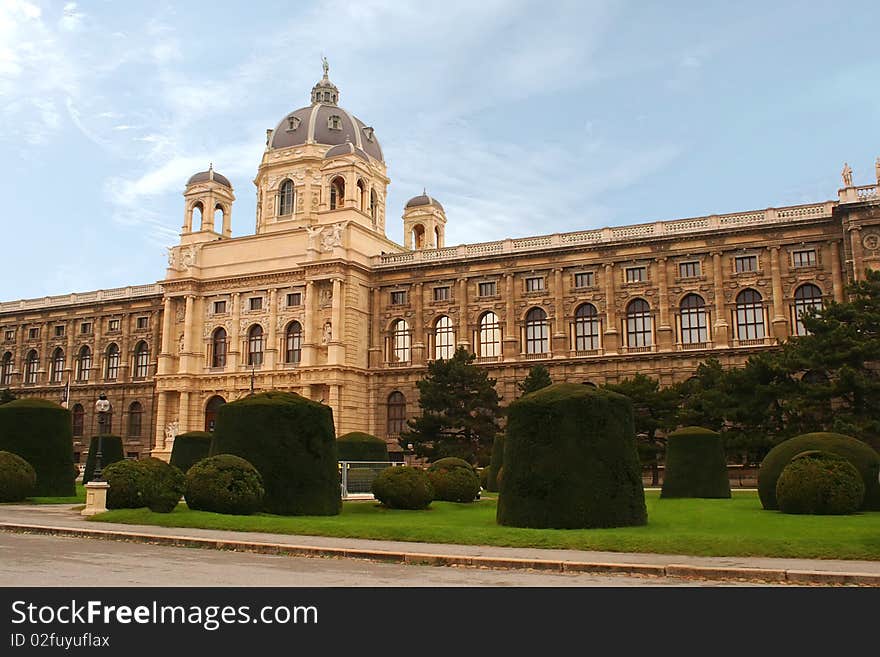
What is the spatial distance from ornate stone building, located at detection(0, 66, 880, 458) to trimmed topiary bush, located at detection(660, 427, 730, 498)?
19.9 metres

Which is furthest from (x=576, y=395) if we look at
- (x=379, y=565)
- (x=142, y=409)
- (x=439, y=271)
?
(x=142, y=409)

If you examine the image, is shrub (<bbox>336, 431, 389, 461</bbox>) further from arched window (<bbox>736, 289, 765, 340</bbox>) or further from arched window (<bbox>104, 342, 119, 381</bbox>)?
arched window (<bbox>104, 342, 119, 381</bbox>)

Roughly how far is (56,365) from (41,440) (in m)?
51.7

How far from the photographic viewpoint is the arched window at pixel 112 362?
75000 millimetres

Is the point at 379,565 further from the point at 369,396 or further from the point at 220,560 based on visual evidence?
the point at 369,396

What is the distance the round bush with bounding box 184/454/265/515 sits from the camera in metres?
22.5

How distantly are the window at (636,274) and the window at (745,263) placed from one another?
18.8 ft

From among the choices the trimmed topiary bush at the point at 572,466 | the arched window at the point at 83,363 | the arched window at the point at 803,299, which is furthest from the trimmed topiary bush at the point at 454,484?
the arched window at the point at 83,363

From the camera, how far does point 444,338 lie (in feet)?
200

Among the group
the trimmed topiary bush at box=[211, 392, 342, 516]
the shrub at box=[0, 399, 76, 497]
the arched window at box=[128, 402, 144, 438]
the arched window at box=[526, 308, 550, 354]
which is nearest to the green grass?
the trimmed topiary bush at box=[211, 392, 342, 516]

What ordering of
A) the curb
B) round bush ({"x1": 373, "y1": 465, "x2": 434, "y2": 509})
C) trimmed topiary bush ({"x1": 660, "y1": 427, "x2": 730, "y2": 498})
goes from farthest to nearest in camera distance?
trimmed topiary bush ({"x1": 660, "y1": 427, "x2": 730, "y2": 498}) < round bush ({"x1": 373, "y1": 465, "x2": 434, "y2": 509}) < the curb

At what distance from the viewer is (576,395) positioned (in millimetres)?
20781

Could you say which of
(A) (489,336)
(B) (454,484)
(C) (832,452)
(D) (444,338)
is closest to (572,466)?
(C) (832,452)

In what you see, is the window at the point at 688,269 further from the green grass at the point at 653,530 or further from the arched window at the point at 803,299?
the green grass at the point at 653,530
